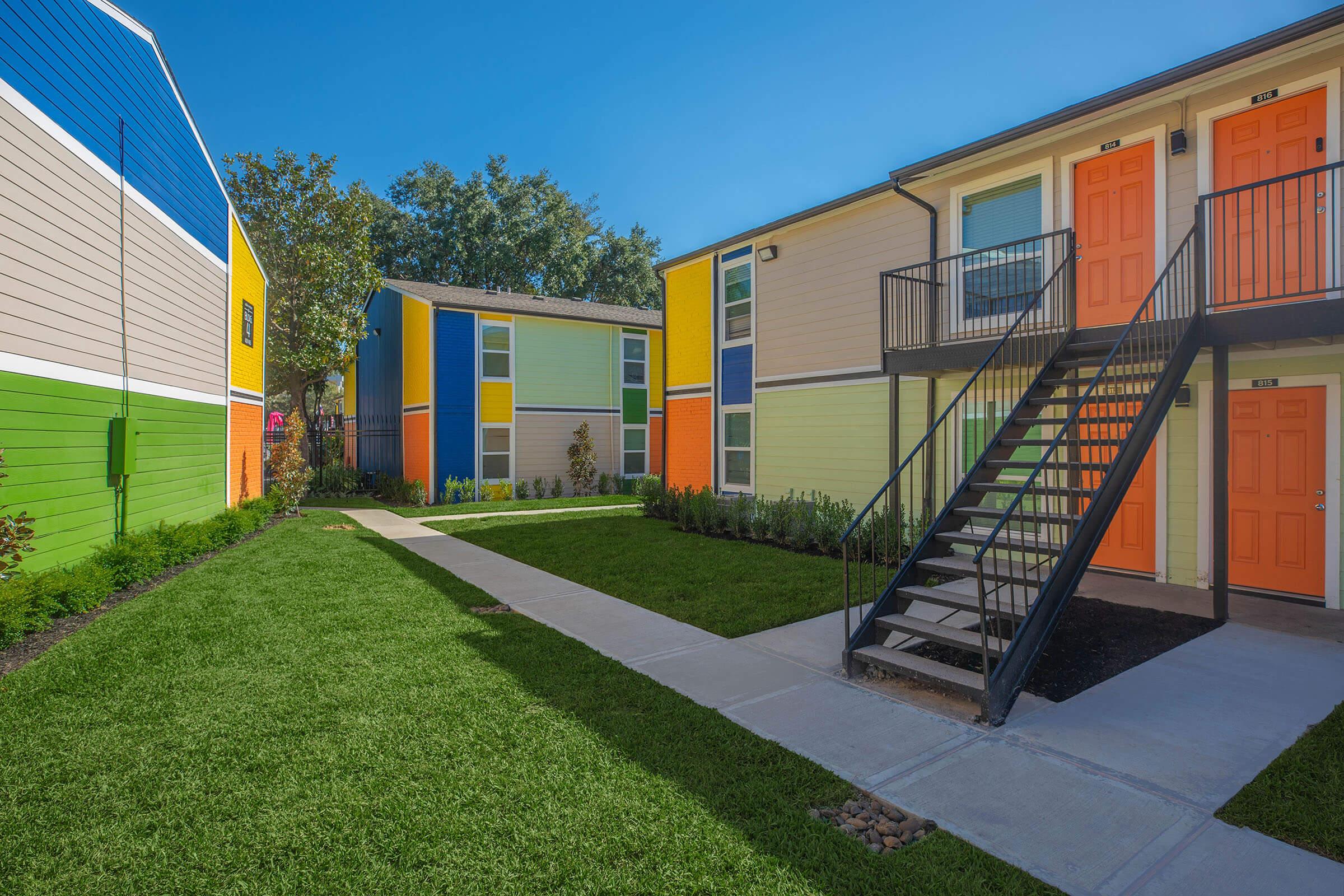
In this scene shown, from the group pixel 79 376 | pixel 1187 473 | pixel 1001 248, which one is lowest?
pixel 1187 473

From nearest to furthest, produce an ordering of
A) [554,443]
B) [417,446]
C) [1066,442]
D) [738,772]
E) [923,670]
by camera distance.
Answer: [738,772] → [923,670] → [1066,442] → [417,446] → [554,443]

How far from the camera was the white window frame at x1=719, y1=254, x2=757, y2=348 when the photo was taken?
13.0 meters

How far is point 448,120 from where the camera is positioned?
33.7 m

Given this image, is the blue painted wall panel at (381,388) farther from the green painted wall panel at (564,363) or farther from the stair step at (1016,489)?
the stair step at (1016,489)

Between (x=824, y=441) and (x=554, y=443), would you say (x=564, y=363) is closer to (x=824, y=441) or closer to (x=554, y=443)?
(x=554, y=443)

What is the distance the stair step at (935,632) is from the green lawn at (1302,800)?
1.34 m

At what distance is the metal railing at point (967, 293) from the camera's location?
8.36m

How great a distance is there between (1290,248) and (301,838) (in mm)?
9098

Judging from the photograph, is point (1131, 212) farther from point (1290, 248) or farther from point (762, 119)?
point (762, 119)

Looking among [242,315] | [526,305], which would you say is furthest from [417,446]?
[242,315]

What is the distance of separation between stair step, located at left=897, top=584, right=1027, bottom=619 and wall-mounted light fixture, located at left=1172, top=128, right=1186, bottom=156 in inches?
216

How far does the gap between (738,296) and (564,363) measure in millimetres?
7509

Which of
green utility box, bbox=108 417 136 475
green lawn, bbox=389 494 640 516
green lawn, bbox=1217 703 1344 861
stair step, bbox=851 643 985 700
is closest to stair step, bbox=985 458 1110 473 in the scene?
stair step, bbox=851 643 985 700

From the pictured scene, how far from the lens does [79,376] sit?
677 cm
